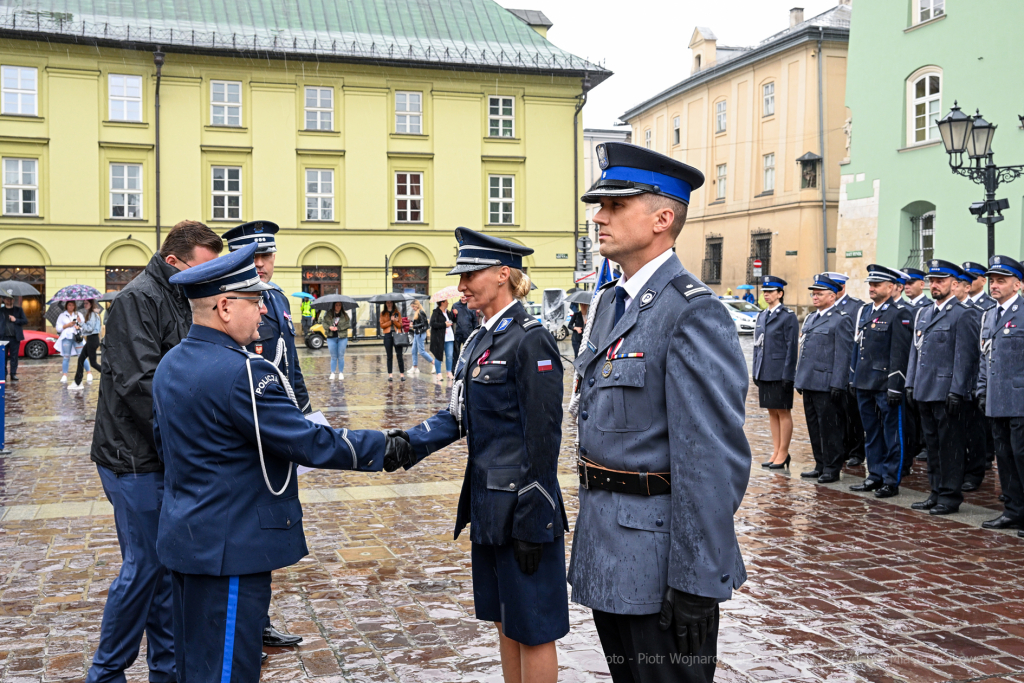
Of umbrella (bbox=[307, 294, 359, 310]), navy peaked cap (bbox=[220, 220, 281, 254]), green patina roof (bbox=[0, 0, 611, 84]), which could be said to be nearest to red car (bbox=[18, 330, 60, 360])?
umbrella (bbox=[307, 294, 359, 310])

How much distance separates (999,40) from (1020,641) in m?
24.2

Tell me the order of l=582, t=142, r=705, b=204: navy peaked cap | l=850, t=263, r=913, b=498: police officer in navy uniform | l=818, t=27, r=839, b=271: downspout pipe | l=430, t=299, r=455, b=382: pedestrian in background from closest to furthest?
l=582, t=142, r=705, b=204: navy peaked cap
l=850, t=263, r=913, b=498: police officer in navy uniform
l=430, t=299, r=455, b=382: pedestrian in background
l=818, t=27, r=839, b=271: downspout pipe

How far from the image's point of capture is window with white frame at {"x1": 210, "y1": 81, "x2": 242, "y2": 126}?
122 feet

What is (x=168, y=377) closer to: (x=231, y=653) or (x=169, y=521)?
(x=169, y=521)

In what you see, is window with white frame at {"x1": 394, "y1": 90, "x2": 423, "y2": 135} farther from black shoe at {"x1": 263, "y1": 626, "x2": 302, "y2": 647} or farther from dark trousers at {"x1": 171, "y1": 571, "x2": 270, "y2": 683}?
dark trousers at {"x1": 171, "y1": 571, "x2": 270, "y2": 683}

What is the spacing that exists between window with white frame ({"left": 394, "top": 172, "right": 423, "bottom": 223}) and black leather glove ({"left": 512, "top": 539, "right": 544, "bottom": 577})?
3663 cm

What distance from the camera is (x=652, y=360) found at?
289 centimetres

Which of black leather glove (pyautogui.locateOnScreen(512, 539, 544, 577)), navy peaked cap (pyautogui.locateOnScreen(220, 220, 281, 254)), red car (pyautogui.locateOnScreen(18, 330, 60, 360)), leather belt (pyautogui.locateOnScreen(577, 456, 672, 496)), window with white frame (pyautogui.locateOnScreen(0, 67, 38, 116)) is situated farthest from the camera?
window with white frame (pyautogui.locateOnScreen(0, 67, 38, 116))

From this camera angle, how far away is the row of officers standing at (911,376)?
311 inches

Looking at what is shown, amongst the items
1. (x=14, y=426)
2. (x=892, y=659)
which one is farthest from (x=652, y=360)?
(x=14, y=426)

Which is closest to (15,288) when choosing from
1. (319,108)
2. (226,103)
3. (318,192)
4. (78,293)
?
(78,293)

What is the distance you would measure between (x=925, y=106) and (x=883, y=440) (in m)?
21.8

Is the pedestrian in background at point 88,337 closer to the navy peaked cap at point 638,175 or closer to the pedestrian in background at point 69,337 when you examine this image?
the pedestrian in background at point 69,337

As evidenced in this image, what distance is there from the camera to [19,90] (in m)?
35.2
